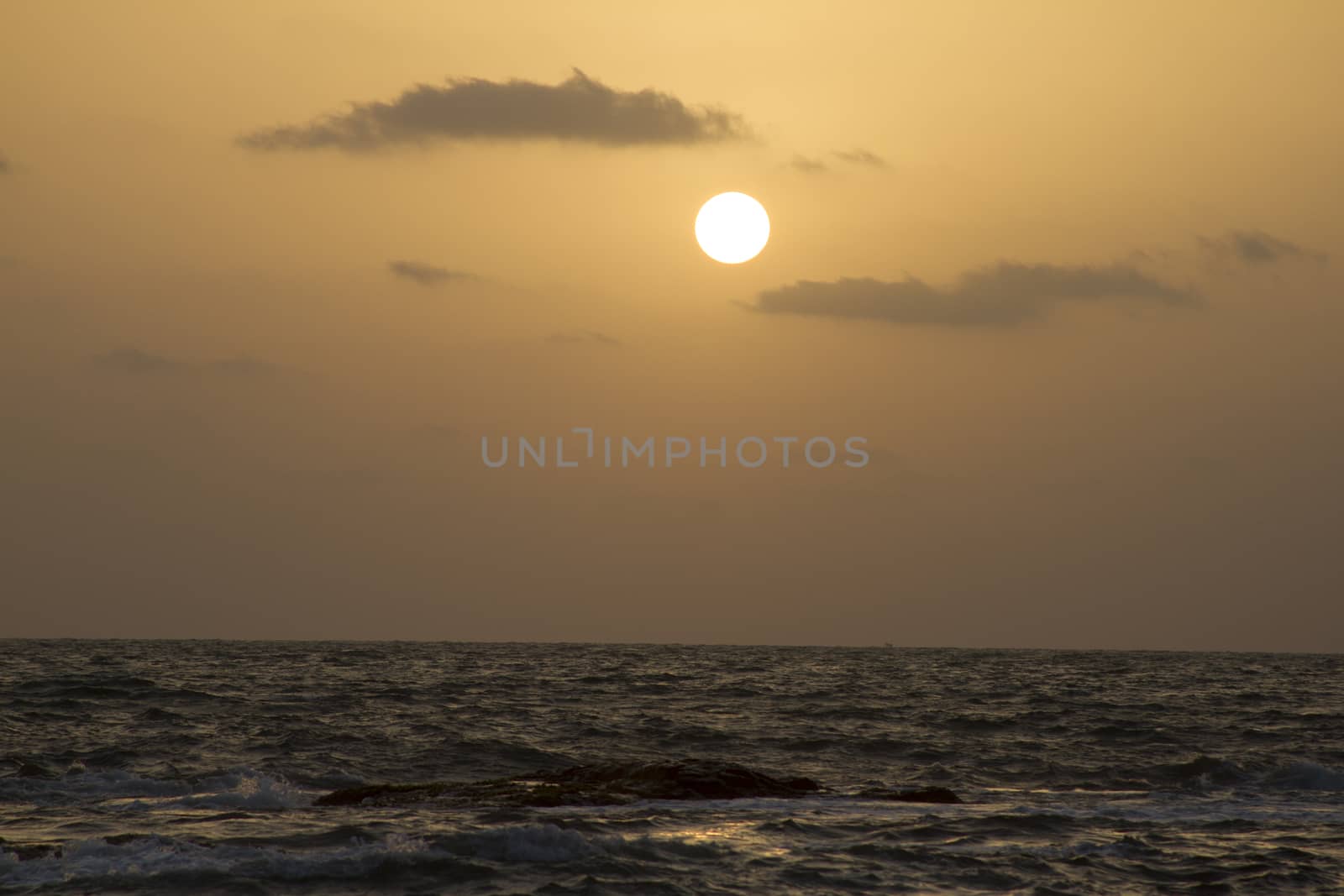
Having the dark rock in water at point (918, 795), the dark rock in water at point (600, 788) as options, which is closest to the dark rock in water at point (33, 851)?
the dark rock in water at point (600, 788)

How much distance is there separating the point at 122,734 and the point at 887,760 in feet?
62.4

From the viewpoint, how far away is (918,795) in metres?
25.0

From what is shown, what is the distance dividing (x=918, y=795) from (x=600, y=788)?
19.7ft

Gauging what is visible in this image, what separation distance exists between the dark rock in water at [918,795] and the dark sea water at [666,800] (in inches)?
15.5

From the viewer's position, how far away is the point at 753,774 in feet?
84.2

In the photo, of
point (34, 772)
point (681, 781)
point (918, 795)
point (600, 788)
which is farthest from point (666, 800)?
point (34, 772)

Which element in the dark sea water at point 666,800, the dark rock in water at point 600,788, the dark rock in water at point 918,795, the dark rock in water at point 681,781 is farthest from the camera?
the dark rock in water at point 918,795

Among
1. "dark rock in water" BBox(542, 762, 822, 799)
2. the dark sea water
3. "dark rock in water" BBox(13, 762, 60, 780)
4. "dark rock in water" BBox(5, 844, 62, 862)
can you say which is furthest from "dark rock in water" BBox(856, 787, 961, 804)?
"dark rock in water" BBox(13, 762, 60, 780)

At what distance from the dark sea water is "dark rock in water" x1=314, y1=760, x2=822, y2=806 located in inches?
22.5

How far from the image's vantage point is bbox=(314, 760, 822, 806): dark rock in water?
2317 cm

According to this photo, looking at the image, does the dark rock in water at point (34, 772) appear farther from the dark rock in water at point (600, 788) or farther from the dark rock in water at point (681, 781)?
the dark rock in water at point (681, 781)

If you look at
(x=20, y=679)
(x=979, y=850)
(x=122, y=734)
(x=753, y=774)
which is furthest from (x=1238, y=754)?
(x=20, y=679)

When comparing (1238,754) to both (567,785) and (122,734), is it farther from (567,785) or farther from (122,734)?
(122,734)

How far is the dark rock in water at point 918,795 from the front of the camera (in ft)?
80.7
